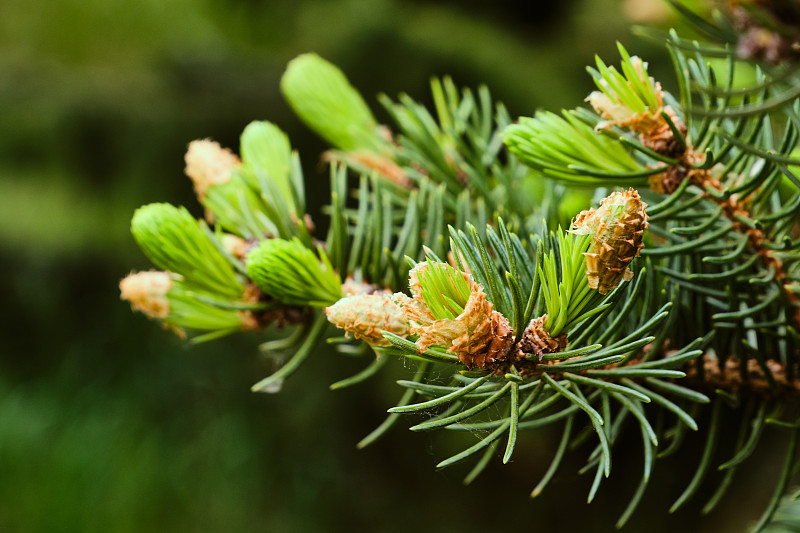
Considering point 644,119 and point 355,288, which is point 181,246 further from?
point 644,119

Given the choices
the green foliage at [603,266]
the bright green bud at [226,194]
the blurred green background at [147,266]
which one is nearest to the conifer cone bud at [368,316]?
the green foliage at [603,266]

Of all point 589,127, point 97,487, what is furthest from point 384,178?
point 97,487

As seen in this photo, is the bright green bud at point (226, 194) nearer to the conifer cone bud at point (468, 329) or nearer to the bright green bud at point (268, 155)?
the bright green bud at point (268, 155)

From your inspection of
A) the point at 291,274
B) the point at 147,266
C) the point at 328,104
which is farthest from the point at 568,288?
the point at 147,266

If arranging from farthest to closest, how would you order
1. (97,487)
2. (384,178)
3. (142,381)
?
(142,381) < (97,487) < (384,178)

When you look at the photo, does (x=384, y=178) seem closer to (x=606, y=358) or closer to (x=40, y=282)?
(x=606, y=358)

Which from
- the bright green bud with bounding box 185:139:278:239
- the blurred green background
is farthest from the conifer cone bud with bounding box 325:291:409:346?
the blurred green background
